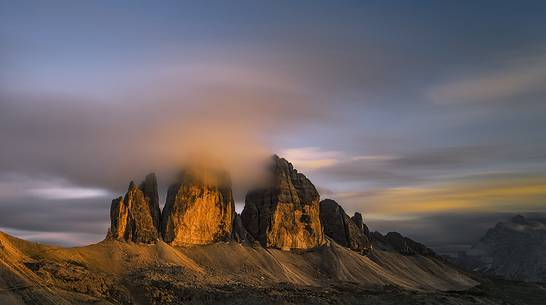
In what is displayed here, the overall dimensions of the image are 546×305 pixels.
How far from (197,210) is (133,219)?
85.8 feet

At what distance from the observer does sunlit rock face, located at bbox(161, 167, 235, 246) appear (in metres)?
176

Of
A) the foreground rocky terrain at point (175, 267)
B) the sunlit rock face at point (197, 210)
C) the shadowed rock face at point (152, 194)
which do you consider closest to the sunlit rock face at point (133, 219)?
the foreground rocky terrain at point (175, 267)

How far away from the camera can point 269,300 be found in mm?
132250

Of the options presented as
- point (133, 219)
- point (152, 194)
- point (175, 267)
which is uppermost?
point (152, 194)

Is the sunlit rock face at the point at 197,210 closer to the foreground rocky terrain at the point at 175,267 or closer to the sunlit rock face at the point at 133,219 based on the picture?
the foreground rocky terrain at the point at 175,267

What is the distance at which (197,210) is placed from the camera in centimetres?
18388

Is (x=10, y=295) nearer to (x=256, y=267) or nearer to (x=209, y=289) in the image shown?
(x=209, y=289)

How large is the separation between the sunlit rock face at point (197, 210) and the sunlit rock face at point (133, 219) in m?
6.22

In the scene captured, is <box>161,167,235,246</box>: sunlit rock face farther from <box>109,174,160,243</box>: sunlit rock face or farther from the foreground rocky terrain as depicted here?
<box>109,174,160,243</box>: sunlit rock face

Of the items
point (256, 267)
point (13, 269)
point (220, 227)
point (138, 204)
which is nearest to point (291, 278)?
point (256, 267)

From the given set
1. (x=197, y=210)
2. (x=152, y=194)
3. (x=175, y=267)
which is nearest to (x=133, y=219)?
(x=152, y=194)

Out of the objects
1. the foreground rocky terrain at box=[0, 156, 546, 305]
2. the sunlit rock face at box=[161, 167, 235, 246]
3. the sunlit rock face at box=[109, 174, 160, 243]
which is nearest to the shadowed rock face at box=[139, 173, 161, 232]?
the foreground rocky terrain at box=[0, 156, 546, 305]

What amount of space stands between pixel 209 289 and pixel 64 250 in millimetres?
36130

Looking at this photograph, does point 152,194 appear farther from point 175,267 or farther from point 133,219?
point 175,267
